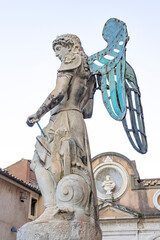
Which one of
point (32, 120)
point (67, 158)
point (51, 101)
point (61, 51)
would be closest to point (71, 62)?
point (61, 51)

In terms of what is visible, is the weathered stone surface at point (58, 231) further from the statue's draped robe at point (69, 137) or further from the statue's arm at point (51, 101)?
the statue's arm at point (51, 101)

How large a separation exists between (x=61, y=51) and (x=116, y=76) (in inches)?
38.2

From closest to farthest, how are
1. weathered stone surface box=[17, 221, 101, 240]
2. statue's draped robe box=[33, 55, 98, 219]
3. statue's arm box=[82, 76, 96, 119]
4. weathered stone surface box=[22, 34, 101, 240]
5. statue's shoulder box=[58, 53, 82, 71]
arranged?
weathered stone surface box=[17, 221, 101, 240], weathered stone surface box=[22, 34, 101, 240], statue's draped robe box=[33, 55, 98, 219], statue's shoulder box=[58, 53, 82, 71], statue's arm box=[82, 76, 96, 119]

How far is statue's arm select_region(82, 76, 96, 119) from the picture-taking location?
5.70 m

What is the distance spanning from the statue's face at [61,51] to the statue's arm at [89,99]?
58 cm

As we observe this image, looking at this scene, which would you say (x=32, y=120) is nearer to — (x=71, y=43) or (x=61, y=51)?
(x=61, y=51)

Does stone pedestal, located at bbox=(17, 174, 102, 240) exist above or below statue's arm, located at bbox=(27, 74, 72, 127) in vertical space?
below

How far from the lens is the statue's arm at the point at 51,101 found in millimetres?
4822

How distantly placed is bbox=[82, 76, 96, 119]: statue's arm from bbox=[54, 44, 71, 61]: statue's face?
575mm

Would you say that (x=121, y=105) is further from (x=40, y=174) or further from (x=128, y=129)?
(x=40, y=174)

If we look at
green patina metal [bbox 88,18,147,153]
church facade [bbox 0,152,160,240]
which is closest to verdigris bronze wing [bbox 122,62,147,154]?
green patina metal [bbox 88,18,147,153]

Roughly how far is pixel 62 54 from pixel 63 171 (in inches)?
76.4

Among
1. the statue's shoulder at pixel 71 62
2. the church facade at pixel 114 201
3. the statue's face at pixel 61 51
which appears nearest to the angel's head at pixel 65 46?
the statue's face at pixel 61 51

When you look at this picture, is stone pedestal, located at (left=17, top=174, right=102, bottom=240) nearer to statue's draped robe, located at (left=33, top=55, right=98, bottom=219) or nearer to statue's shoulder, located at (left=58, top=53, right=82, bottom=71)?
statue's draped robe, located at (left=33, top=55, right=98, bottom=219)
